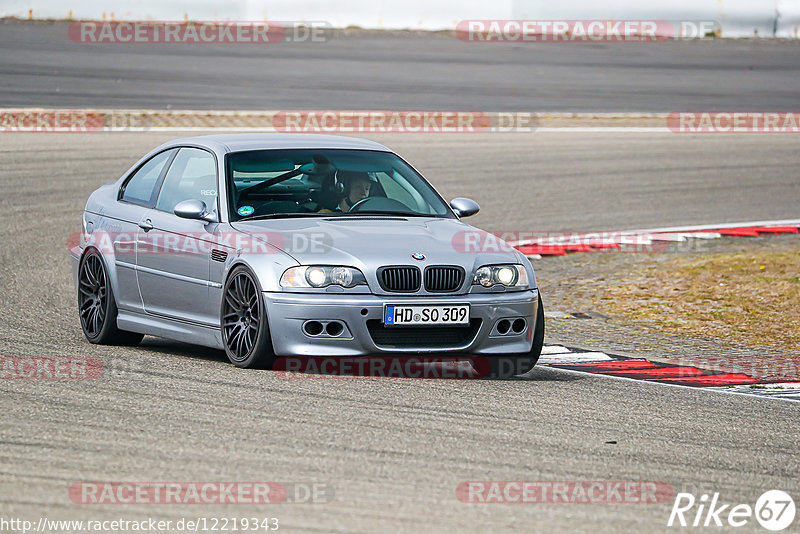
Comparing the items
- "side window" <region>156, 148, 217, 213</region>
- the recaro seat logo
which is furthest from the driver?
the recaro seat logo

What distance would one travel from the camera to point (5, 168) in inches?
733

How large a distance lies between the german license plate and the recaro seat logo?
8.35 ft

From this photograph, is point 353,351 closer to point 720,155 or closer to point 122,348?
point 122,348

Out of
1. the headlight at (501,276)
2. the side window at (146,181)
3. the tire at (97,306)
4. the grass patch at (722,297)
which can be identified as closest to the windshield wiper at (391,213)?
the headlight at (501,276)

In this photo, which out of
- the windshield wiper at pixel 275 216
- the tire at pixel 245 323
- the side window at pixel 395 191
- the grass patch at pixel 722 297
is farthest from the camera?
the grass patch at pixel 722 297

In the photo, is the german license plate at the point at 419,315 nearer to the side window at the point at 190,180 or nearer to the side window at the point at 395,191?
the side window at the point at 395,191

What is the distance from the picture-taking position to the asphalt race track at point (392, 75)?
27.2m

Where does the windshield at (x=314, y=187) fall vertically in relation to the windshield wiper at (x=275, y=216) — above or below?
above

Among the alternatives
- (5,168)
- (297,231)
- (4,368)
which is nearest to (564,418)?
(297,231)

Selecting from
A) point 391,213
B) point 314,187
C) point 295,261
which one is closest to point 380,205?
point 391,213

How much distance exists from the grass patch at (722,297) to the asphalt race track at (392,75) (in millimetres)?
12891

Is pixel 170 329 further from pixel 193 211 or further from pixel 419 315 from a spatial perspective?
pixel 419 315

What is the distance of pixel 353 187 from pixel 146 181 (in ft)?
5.12

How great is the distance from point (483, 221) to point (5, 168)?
21.5 feet
